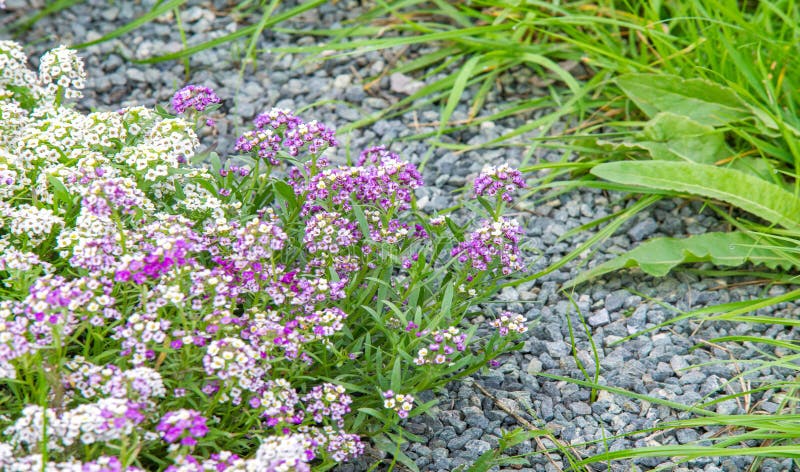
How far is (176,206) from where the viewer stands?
2.90 metres

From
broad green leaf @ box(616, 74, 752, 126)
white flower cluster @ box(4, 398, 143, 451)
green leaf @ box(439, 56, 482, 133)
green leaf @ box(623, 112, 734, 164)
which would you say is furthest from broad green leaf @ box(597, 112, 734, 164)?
white flower cluster @ box(4, 398, 143, 451)

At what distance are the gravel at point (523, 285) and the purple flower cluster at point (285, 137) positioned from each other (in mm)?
743

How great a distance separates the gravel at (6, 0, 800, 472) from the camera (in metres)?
2.79

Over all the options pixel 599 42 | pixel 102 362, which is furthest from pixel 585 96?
pixel 102 362

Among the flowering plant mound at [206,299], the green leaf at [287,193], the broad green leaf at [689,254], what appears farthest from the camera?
the broad green leaf at [689,254]

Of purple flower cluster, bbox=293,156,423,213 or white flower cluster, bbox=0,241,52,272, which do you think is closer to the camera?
white flower cluster, bbox=0,241,52,272

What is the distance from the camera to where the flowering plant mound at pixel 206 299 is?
2.09 m

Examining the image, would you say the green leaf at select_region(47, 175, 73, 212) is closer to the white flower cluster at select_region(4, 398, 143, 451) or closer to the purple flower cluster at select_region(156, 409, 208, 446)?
the white flower cluster at select_region(4, 398, 143, 451)

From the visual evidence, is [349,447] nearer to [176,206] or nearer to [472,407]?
[472,407]

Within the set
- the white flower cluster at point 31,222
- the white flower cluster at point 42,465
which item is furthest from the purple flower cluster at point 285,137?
the white flower cluster at point 42,465

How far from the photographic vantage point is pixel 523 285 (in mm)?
3357

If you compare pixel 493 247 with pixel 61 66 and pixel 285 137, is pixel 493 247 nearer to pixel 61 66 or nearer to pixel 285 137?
pixel 285 137

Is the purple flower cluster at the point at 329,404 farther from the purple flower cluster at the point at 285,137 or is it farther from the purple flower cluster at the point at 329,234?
the purple flower cluster at the point at 285,137

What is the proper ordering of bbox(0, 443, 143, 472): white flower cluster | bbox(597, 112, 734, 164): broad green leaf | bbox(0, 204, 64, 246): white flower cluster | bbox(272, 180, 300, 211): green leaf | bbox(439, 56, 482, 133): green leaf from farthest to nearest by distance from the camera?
bbox(439, 56, 482, 133): green leaf
bbox(597, 112, 734, 164): broad green leaf
bbox(272, 180, 300, 211): green leaf
bbox(0, 204, 64, 246): white flower cluster
bbox(0, 443, 143, 472): white flower cluster
